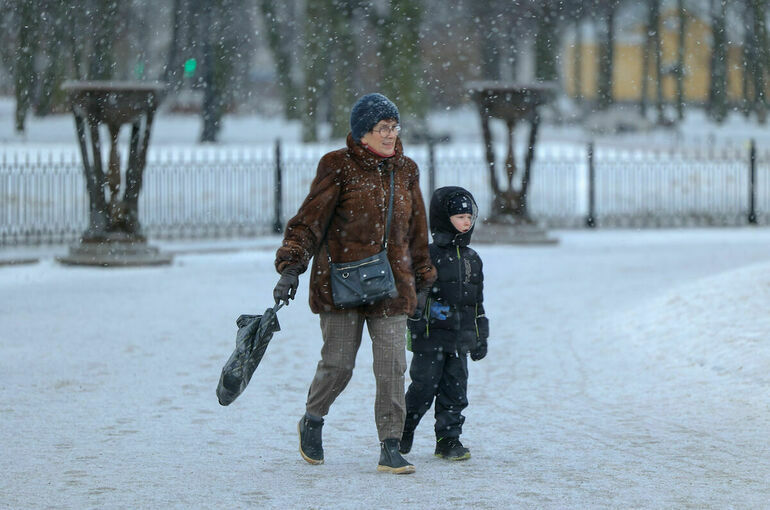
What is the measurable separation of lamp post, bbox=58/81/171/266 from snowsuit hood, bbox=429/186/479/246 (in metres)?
11.0

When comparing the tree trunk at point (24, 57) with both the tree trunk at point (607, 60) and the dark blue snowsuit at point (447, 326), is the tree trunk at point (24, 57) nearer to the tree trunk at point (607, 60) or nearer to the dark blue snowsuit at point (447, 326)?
the tree trunk at point (607, 60)

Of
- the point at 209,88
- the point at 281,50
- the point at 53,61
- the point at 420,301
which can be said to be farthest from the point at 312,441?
the point at 281,50

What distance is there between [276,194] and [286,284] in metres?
16.8

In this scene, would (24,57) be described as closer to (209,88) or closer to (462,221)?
(209,88)

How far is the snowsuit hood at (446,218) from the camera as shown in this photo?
596 cm

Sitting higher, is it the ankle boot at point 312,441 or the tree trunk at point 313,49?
the tree trunk at point 313,49

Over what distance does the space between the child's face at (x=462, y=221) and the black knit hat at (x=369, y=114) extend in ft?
1.72

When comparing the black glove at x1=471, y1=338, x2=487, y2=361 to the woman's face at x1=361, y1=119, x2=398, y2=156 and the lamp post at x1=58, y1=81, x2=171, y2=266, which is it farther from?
the lamp post at x1=58, y1=81, x2=171, y2=266

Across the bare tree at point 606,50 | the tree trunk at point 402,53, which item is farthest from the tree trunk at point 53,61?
the bare tree at point 606,50

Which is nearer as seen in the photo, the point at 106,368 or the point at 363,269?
the point at 363,269

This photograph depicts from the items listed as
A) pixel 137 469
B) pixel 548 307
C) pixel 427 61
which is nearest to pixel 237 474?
pixel 137 469

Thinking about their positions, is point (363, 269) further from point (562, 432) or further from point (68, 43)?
point (68, 43)

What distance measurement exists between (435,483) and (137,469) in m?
1.28

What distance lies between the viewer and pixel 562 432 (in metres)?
6.73
